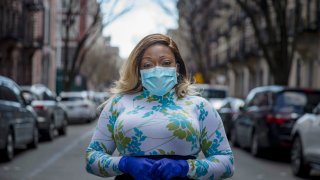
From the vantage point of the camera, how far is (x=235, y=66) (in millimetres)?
56438

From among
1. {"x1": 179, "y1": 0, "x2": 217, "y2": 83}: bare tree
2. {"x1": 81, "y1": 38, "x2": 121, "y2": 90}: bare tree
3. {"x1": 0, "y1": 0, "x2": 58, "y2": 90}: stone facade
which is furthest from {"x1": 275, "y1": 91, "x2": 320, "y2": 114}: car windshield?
{"x1": 81, "y1": 38, "x2": 121, "y2": 90}: bare tree

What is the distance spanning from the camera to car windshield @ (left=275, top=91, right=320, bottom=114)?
14203 millimetres

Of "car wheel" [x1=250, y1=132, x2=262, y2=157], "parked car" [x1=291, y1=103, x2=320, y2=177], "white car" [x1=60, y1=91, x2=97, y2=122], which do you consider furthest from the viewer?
"white car" [x1=60, y1=91, x2=97, y2=122]

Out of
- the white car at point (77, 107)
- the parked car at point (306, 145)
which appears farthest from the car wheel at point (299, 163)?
the white car at point (77, 107)

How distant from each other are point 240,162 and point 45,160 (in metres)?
4.29

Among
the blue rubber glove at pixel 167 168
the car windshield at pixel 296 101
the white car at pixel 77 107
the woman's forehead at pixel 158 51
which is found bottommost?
the white car at pixel 77 107

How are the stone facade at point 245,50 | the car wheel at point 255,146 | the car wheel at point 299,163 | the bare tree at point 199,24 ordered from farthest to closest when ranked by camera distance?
the bare tree at point 199,24, the stone facade at point 245,50, the car wheel at point 255,146, the car wheel at point 299,163

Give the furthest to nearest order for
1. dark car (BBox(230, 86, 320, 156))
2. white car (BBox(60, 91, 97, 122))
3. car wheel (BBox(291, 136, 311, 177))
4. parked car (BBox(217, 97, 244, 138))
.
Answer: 1. white car (BBox(60, 91, 97, 122))
2. parked car (BBox(217, 97, 244, 138))
3. dark car (BBox(230, 86, 320, 156))
4. car wheel (BBox(291, 136, 311, 177))

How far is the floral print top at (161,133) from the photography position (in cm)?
312

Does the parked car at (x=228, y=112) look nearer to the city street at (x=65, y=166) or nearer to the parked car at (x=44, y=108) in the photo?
the city street at (x=65, y=166)

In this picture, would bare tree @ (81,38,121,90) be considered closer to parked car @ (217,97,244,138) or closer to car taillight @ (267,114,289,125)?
parked car @ (217,97,244,138)

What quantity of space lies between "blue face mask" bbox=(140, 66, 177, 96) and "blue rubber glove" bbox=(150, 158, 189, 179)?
38 cm

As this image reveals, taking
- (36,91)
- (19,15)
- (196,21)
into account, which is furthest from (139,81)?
(196,21)

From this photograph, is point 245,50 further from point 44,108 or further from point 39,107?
point 39,107
